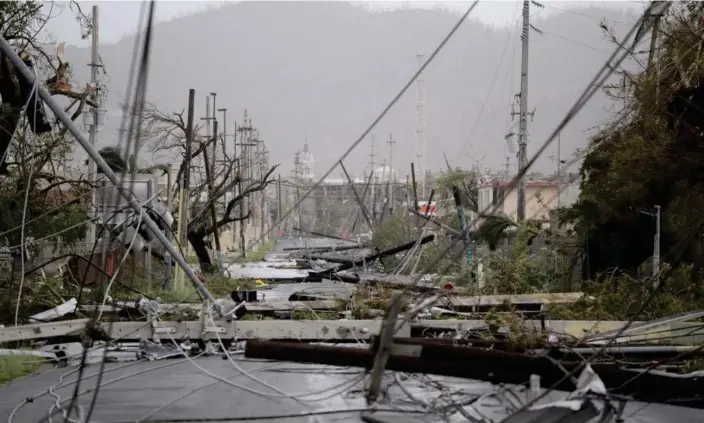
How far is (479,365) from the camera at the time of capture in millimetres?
4074

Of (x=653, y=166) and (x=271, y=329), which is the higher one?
(x=653, y=166)

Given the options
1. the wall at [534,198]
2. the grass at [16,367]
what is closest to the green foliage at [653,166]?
the wall at [534,198]

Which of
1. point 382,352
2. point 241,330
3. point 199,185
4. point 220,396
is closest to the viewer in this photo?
point 382,352

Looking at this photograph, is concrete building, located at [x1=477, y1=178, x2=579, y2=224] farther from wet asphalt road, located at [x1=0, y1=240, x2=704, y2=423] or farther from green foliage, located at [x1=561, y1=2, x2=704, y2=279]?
wet asphalt road, located at [x1=0, y1=240, x2=704, y2=423]

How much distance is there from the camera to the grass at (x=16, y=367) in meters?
8.02

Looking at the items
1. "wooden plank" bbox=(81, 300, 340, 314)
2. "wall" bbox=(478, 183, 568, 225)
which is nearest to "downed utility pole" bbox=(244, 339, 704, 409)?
"wooden plank" bbox=(81, 300, 340, 314)

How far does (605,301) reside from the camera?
36.6 feet

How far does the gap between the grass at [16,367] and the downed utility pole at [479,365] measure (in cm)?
504

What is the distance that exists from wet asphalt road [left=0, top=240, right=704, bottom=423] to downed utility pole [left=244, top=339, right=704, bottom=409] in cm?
62

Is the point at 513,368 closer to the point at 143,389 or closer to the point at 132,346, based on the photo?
the point at 143,389

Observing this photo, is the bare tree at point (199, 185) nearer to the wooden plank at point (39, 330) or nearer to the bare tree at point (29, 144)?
the bare tree at point (29, 144)

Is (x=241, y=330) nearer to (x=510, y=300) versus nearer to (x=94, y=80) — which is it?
(x=510, y=300)

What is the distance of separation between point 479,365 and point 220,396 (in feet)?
11.0

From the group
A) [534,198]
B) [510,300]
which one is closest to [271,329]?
[510,300]
